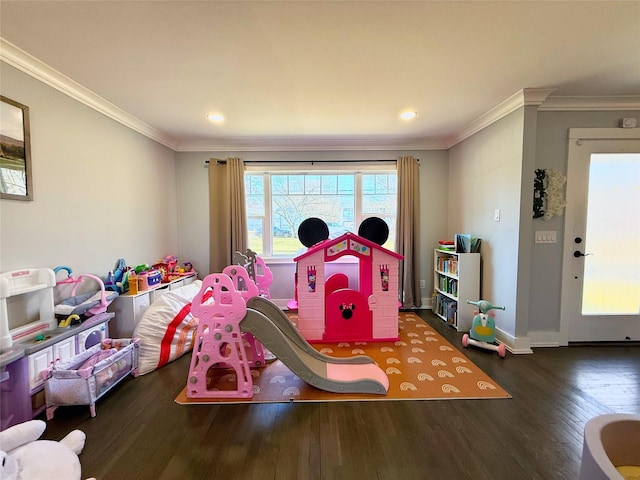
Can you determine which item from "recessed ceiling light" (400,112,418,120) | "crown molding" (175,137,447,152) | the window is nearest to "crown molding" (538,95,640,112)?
"recessed ceiling light" (400,112,418,120)

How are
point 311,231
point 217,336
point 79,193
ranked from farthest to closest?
1. point 311,231
2. point 79,193
3. point 217,336

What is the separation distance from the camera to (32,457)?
48.9 inches

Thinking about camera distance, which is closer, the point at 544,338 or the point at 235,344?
the point at 235,344

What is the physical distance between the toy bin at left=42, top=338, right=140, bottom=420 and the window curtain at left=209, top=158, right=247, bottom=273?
6.14ft

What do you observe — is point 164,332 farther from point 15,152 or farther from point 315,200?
point 315,200

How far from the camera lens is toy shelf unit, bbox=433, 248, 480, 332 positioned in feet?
10.3

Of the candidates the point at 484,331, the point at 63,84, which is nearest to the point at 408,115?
the point at 484,331

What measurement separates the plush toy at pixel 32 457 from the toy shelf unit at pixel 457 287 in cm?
342

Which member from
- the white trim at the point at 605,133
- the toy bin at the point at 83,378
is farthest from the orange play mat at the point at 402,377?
the white trim at the point at 605,133

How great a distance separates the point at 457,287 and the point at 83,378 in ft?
11.5

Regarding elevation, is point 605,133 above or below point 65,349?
above

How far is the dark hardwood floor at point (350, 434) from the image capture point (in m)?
1.38

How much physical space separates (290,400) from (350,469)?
658 mm

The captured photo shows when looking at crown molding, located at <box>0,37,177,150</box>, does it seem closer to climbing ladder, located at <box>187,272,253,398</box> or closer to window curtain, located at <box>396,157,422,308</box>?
climbing ladder, located at <box>187,272,253,398</box>
